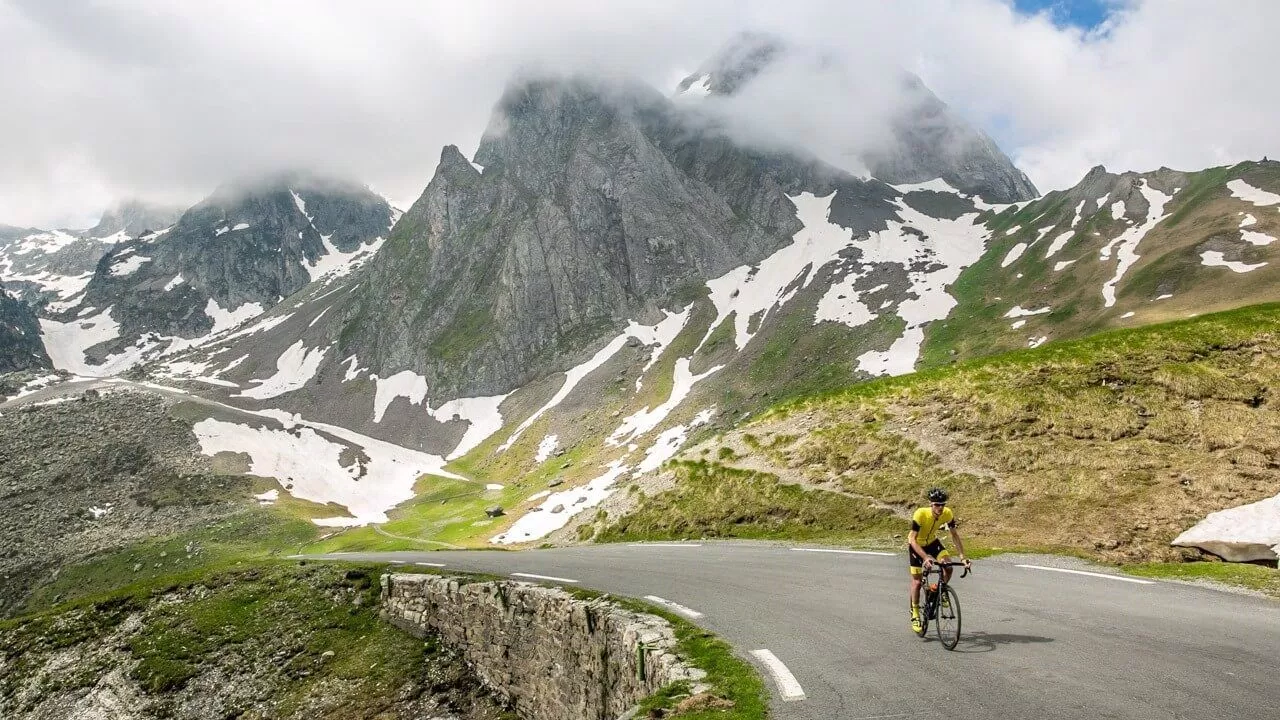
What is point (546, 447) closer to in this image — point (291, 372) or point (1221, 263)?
point (291, 372)

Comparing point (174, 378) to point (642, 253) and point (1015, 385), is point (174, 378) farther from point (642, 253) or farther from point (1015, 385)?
point (1015, 385)

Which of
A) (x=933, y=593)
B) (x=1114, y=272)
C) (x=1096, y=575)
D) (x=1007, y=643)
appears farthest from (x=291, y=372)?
(x=1007, y=643)

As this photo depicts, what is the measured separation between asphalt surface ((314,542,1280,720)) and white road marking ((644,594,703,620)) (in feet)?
0.89

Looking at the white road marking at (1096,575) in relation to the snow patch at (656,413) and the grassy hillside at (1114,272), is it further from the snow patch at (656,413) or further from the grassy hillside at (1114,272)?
the snow patch at (656,413)

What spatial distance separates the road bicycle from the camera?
1061cm

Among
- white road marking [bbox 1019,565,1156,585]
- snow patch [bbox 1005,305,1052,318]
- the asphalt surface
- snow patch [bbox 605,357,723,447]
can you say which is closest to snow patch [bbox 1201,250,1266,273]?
snow patch [bbox 1005,305,1052,318]

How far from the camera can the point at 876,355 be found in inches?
4122

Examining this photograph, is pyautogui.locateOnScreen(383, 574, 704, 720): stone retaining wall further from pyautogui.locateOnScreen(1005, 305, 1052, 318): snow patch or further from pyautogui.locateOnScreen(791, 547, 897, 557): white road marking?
pyautogui.locateOnScreen(1005, 305, 1052, 318): snow patch

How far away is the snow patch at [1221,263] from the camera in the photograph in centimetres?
8401

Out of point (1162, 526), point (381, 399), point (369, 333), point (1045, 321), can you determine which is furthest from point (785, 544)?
point (369, 333)

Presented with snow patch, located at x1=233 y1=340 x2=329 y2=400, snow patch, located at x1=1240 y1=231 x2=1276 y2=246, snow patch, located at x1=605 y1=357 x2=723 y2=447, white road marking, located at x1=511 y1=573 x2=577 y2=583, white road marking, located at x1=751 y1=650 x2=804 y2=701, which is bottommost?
white road marking, located at x1=511 y1=573 x2=577 y2=583

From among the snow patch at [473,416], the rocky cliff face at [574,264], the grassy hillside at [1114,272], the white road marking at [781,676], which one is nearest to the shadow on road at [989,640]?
the white road marking at [781,676]

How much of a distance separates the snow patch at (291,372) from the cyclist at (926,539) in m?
179

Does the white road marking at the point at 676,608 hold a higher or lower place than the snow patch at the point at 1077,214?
lower
